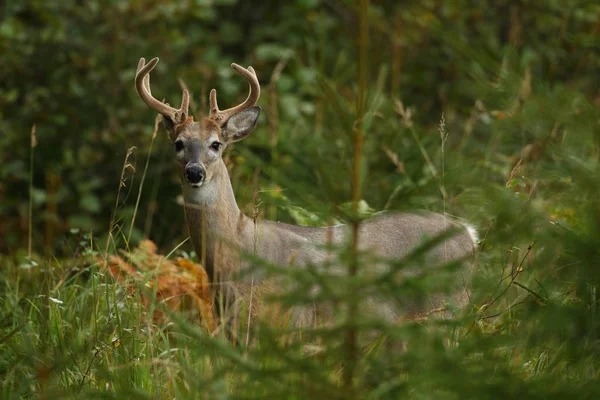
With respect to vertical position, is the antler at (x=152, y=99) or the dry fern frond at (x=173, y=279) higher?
the antler at (x=152, y=99)

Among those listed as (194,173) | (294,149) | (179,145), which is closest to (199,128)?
(179,145)

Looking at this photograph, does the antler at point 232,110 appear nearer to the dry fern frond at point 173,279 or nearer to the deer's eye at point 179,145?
the deer's eye at point 179,145

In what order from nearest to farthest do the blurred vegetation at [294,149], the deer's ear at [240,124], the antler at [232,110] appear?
the blurred vegetation at [294,149] < the antler at [232,110] < the deer's ear at [240,124]

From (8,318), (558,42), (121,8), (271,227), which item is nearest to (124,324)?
(8,318)

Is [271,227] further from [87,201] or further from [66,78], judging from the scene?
[66,78]

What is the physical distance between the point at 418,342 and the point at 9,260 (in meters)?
3.42

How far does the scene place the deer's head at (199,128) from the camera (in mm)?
5199

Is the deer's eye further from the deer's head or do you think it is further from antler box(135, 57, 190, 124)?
antler box(135, 57, 190, 124)

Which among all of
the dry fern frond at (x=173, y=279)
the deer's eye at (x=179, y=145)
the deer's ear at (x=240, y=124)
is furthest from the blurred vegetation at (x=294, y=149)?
the deer's eye at (x=179, y=145)

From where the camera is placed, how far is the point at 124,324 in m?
4.07

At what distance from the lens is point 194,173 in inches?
202

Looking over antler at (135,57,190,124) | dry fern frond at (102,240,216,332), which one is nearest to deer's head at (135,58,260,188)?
antler at (135,57,190,124)

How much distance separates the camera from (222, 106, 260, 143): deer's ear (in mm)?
5613

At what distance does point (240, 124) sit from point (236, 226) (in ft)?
2.72
